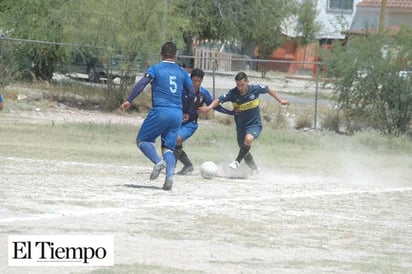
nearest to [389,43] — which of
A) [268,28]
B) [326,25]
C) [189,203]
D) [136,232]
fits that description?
[189,203]

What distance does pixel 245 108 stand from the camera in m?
16.5

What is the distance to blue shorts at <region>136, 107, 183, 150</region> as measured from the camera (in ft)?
44.4

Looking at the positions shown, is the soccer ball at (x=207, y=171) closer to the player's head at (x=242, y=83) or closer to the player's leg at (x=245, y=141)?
the player's leg at (x=245, y=141)

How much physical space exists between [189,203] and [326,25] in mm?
64021

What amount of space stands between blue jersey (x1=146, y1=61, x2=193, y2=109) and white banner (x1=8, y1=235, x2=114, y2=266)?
4586 mm

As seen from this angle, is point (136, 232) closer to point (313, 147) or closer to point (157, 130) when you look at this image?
point (157, 130)

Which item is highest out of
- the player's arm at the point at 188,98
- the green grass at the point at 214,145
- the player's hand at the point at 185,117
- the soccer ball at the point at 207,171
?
the player's arm at the point at 188,98

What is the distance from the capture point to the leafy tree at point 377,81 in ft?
89.6

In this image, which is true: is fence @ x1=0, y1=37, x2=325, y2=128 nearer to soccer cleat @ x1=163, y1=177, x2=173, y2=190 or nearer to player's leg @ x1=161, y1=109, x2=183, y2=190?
player's leg @ x1=161, y1=109, x2=183, y2=190

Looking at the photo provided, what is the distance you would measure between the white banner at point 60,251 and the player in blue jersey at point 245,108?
7.36 metres

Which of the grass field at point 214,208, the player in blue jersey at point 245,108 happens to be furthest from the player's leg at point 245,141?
the grass field at point 214,208

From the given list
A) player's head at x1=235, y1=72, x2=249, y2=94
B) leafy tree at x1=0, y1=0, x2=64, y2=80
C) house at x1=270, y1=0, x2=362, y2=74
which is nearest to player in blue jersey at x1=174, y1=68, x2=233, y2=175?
player's head at x1=235, y1=72, x2=249, y2=94

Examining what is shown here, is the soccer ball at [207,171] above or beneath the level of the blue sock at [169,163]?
beneath

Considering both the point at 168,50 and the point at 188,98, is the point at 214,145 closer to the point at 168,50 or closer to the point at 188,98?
the point at 188,98
